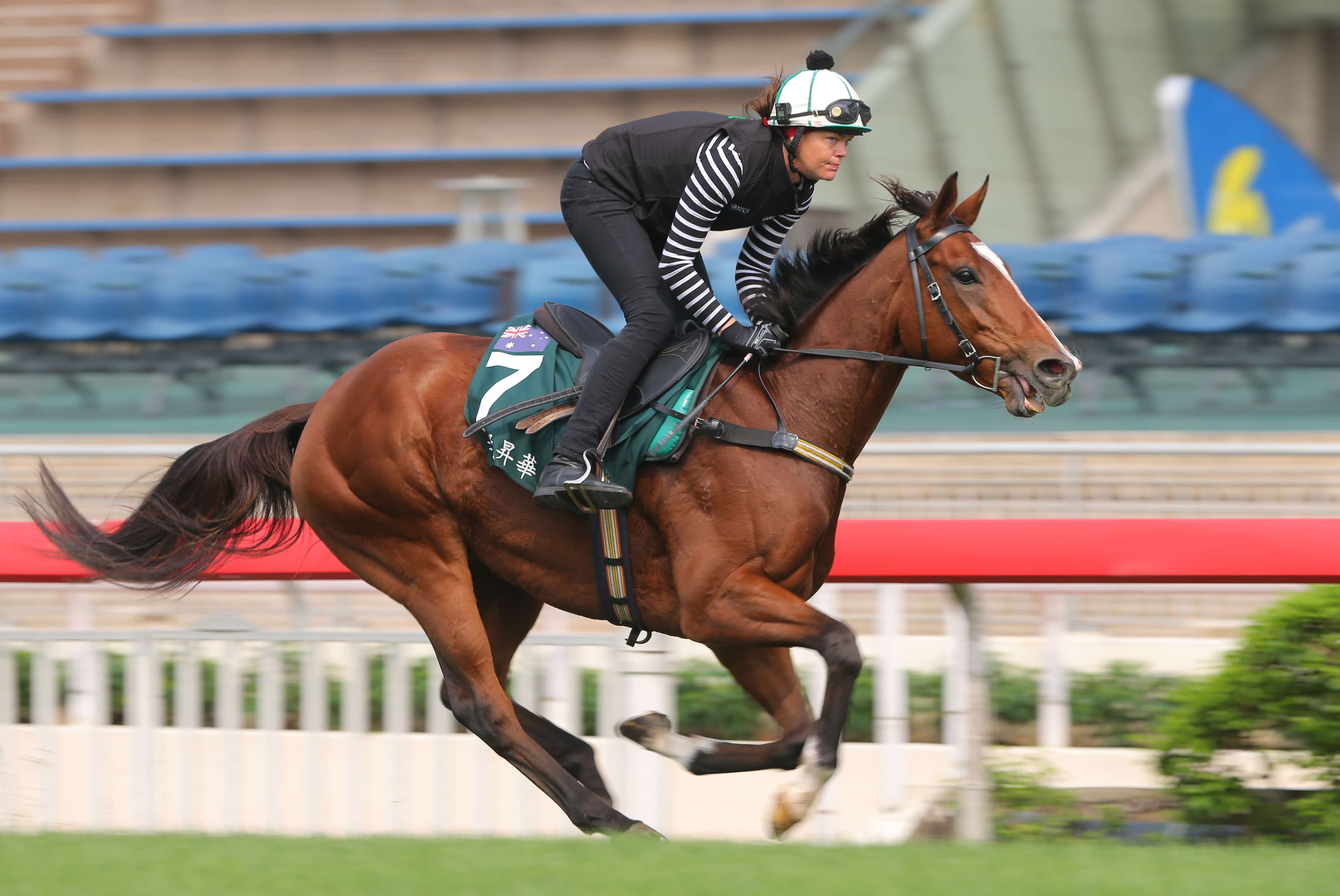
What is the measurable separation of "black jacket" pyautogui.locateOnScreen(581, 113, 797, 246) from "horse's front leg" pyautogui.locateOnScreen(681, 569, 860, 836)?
3.02 ft

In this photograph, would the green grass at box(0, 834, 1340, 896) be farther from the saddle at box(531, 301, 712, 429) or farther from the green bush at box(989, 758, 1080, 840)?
the saddle at box(531, 301, 712, 429)

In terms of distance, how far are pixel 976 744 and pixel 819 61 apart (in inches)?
72.6

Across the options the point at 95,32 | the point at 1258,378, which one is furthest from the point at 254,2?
the point at 1258,378

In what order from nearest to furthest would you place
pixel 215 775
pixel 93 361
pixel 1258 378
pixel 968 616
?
pixel 968 616 < pixel 215 775 < pixel 1258 378 < pixel 93 361

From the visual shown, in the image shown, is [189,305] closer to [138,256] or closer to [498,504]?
[138,256]

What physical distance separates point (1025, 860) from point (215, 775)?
2.46 metres

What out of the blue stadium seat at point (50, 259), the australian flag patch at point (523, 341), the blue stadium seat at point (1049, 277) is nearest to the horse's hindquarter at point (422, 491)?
the australian flag patch at point (523, 341)

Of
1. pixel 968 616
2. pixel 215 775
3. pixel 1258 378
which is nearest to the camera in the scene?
pixel 968 616

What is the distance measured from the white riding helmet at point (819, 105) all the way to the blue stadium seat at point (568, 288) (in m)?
8.21

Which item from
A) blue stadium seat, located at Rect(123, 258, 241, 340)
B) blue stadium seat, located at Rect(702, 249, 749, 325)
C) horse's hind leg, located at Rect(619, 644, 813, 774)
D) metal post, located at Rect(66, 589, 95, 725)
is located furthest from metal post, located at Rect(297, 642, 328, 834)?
blue stadium seat, located at Rect(123, 258, 241, 340)

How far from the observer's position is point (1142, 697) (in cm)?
494

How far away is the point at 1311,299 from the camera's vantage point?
37.3 feet

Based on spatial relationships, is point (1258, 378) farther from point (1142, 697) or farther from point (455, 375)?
point (455, 375)

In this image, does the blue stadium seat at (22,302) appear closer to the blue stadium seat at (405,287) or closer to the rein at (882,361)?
the blue stadium seat at (405,287)
